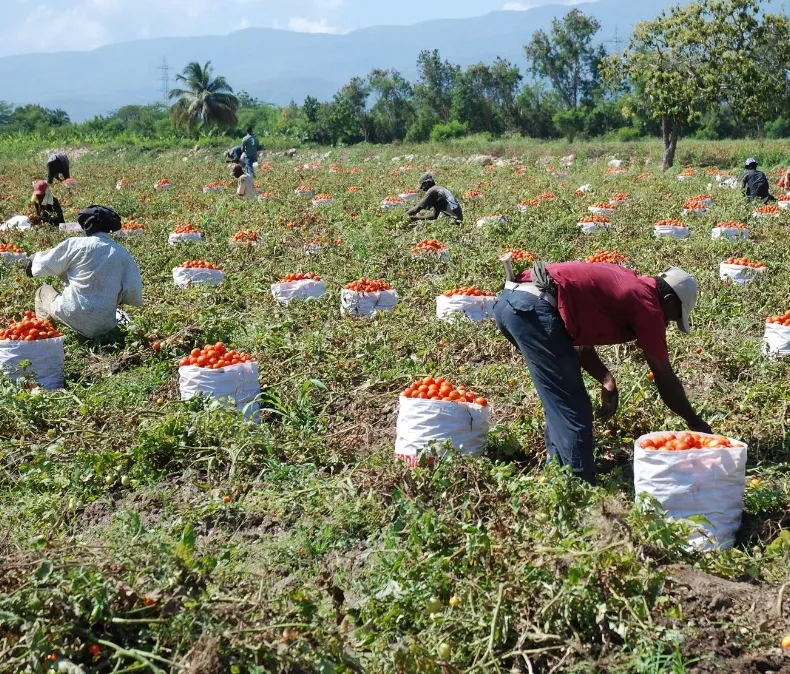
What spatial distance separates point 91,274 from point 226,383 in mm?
2114

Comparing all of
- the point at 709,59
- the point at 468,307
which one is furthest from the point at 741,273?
the point at 709,59

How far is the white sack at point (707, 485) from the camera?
12.9 feet

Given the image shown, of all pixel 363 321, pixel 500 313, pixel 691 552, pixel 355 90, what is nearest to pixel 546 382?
pixel 500 313

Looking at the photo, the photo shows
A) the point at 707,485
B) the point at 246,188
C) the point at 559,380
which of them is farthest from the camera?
the point at 246,188

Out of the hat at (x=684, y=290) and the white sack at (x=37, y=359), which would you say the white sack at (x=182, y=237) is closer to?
the white sack at (x=37, y=359)

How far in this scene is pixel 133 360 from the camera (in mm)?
6988

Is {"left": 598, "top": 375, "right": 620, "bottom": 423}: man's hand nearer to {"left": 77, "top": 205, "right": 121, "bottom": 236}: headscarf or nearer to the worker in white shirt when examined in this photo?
{"left": 77, "top": 205, "right": 121, "bottom": 236}: headscarf

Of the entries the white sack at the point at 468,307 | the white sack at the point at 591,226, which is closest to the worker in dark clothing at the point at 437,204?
the white sack at the point at 591,226

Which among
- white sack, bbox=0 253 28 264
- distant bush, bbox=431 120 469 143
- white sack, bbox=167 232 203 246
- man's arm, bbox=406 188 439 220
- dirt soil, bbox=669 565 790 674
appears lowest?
dirt soil, bbox=669 565 790 674

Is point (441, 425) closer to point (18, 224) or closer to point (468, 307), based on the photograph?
point (468, 307)

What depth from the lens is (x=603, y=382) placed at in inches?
187

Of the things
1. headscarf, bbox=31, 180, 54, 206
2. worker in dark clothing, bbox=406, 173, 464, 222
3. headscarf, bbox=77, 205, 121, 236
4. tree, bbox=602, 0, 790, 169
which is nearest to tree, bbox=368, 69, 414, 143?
tree, bbox=602, 0, 790, 169

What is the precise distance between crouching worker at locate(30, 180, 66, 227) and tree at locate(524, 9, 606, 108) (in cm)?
5828

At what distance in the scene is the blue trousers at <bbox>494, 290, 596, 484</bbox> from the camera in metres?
4.38
